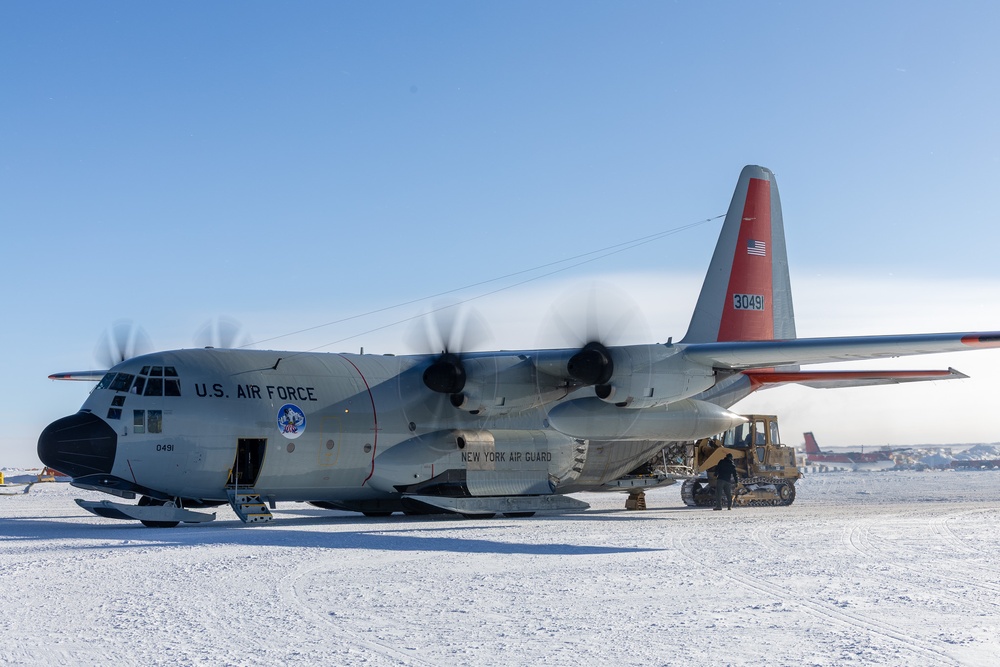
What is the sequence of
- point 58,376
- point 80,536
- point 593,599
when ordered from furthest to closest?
point 58,376 → point 80,536 → point 593,599

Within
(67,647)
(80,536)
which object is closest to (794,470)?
(80,536)

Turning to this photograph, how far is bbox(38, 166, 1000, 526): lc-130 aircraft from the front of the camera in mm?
17516

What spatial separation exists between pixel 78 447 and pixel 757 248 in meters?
16.2

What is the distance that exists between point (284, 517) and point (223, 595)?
12853 millimetres

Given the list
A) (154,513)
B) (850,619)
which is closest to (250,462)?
(154,513)

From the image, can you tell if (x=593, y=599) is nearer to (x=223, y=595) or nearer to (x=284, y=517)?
(x=223, y=595)

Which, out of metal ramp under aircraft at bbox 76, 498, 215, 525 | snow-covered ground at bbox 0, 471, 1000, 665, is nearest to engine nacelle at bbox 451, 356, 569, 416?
snow-covered ground at bbox 0, 471, 1000, 665

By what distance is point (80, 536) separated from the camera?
52.5 feet

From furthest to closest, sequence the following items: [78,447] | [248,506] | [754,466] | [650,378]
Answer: [754,466] → [650,378] → [248,506] → [78,447]

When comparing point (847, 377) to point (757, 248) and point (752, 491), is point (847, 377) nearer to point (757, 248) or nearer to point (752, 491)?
point (757, 248)

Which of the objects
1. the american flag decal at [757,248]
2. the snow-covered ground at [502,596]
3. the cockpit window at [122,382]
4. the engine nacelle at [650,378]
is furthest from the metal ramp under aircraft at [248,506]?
the american flag decal at [757,248]

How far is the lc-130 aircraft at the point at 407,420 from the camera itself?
1752 centimetres

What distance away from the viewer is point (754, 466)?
26766 mm

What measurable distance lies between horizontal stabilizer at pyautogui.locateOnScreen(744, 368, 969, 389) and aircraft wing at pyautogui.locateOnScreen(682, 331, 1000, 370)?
11.7 feet
